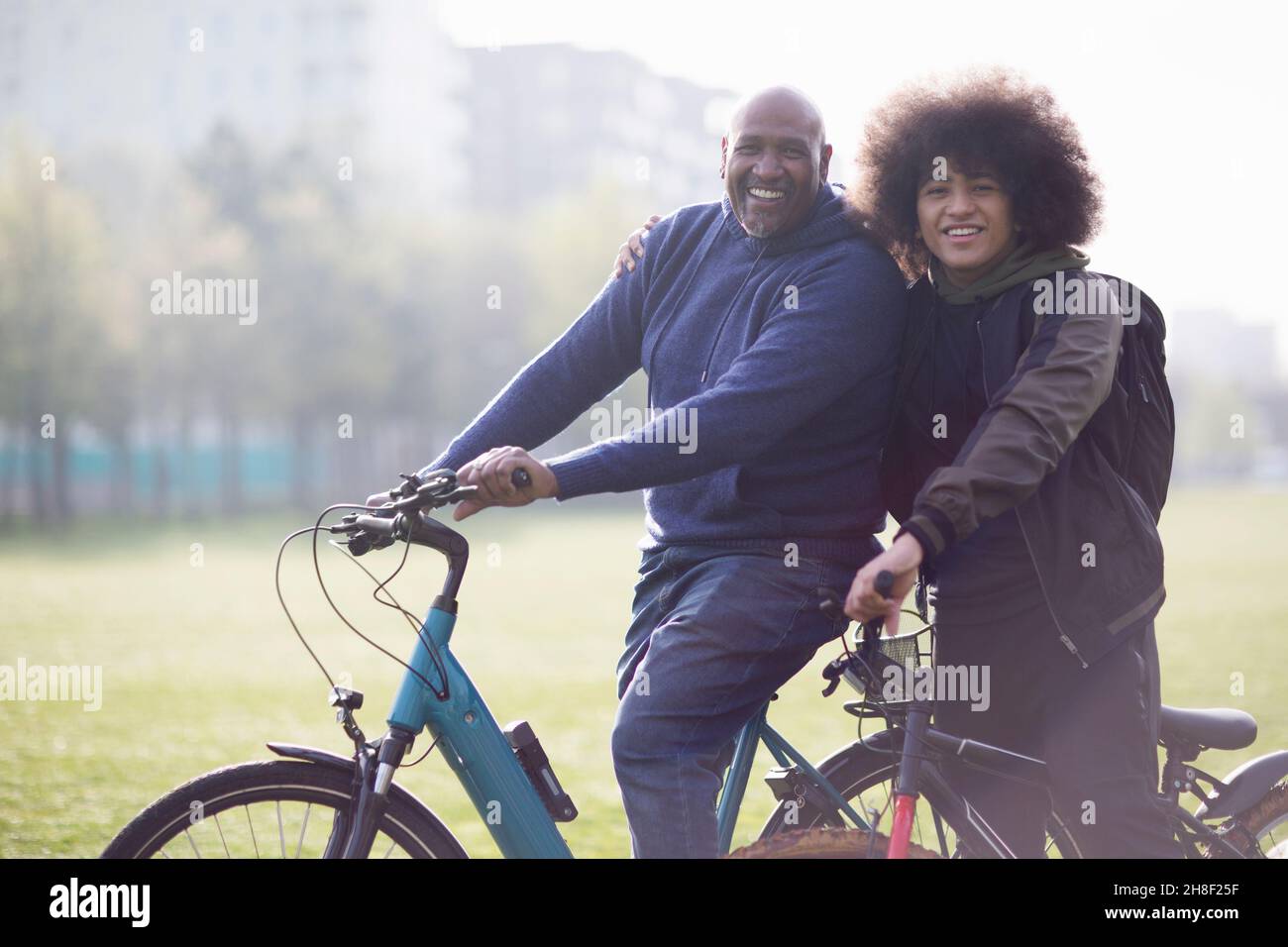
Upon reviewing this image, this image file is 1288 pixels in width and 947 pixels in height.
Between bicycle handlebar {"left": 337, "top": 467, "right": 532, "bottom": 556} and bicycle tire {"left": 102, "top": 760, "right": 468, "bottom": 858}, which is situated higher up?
bicycle handlebar {"left": 337, "top": 467, "right": 532, "bottom": 556}

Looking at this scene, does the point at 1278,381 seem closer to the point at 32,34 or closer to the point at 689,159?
the point at 689,159

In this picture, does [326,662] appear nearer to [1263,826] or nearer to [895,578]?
[1263,826]

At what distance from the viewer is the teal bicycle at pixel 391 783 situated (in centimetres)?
287

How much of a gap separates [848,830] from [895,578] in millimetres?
732

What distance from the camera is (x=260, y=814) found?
9.67 feet

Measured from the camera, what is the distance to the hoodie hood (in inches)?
131

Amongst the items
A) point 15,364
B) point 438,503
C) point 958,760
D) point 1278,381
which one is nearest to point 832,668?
point 958,760

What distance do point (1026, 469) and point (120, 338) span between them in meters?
38.4

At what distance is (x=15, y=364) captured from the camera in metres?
35.3

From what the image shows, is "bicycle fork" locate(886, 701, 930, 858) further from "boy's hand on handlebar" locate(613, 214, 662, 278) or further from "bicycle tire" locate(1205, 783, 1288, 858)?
"boy's hand on handlebar" locate(613, 214, 662, 278)

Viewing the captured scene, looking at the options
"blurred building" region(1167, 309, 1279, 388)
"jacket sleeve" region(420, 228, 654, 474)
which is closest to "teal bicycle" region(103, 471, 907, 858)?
"jacket sleeve" region(420, 228, 654, 474)

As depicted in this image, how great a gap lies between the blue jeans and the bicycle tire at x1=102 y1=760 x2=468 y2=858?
447mm

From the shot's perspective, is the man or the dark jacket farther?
the man

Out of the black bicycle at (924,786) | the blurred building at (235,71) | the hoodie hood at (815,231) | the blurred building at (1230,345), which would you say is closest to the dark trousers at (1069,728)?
the black bicycle at (924,786)
